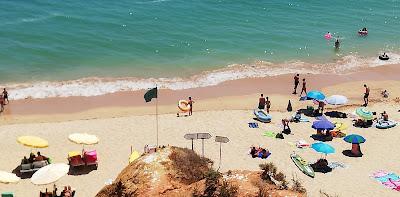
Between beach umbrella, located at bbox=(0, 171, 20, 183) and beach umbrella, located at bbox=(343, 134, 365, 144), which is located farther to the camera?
beach umbrella, located at bbox=(343, 134, 365, 144)

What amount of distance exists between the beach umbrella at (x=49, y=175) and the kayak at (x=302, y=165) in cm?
1048

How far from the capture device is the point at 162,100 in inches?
1326

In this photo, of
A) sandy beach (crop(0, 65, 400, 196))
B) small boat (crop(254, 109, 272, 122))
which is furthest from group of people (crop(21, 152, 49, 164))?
small boat (crop(254, 109, 272, 122))

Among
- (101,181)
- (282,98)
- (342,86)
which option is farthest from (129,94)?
(342,86)

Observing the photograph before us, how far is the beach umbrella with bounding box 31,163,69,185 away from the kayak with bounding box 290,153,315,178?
34.4 ft

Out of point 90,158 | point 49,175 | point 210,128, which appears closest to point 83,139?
point 90,158

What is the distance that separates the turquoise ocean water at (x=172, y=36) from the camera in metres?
40.2

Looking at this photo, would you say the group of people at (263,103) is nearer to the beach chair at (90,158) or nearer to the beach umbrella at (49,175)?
the beach chair at (90,158)

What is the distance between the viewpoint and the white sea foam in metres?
34.6

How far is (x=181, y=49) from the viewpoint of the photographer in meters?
44.6

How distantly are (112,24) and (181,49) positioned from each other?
398 inches

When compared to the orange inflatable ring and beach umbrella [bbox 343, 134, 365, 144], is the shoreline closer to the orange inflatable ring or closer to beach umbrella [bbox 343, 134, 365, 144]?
the orange inflatable ring

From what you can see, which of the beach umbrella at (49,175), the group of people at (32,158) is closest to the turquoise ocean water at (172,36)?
the group of people at (32,158)

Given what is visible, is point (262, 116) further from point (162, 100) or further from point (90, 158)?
point (90, 158)
